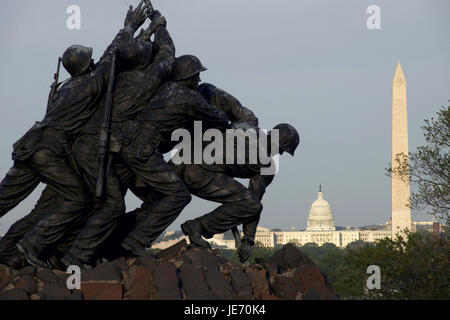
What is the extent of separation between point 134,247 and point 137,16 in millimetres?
3053

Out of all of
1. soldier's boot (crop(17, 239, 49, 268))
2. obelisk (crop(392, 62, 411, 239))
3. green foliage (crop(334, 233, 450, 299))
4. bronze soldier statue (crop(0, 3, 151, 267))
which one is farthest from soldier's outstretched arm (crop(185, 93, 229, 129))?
obelisk (crop(392, 62, 411, 239))

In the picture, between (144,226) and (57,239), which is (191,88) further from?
(57,239)

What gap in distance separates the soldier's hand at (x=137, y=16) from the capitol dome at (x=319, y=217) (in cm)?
11171

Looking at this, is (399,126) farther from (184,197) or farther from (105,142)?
(105,142)

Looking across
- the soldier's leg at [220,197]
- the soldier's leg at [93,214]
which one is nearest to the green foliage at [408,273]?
the soldier's leg at [220,197]

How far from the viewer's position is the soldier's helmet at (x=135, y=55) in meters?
10.2

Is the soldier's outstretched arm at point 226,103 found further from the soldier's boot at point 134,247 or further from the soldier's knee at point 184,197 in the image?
the soldier's boot at point 134,247

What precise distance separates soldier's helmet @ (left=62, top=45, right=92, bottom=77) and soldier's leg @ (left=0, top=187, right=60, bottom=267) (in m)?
1.47

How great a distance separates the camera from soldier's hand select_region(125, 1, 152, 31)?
35.7 feet

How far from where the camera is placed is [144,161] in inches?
391

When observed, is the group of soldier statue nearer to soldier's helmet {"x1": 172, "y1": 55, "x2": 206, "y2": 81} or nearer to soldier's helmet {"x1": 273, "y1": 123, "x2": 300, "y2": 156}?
soldier's helmet {"x1": 172, "y1": 55, "x2": 206, "y2": 81}

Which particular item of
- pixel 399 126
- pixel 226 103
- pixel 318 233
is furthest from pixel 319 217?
pixel 226 103
